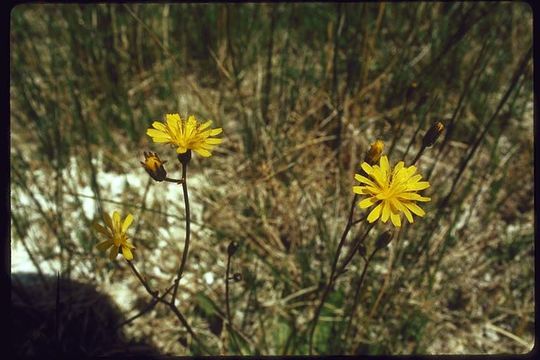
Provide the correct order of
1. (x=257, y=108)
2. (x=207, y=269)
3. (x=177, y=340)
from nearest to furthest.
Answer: (x=177, y=340)
(x=207, y=269)
(x=257, y=108)

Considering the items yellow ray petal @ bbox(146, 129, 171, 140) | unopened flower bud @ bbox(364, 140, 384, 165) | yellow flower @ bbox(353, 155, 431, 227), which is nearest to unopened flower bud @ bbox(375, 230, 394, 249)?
yellow flower @ bbox(353, 155, 431, 227)

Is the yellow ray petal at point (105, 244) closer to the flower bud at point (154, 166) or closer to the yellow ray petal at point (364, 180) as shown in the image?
the flower bud at point (154, 166)

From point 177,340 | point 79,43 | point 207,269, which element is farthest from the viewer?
point 79,43

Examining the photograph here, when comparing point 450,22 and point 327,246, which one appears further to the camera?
point 450,22

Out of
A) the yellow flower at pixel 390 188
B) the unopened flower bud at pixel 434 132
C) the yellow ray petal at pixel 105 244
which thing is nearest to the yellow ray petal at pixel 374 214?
the yellow flower at pixel 390 188

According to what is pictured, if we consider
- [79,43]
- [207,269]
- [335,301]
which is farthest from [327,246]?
[79,43]

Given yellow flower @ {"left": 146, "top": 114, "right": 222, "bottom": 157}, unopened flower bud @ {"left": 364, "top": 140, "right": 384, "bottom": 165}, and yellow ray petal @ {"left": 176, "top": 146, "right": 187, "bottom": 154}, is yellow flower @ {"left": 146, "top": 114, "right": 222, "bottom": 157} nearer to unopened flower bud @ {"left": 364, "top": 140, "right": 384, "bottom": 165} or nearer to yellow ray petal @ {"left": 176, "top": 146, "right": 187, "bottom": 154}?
yellow ray petal @ {"left": 176, "top": 146, "right": 187, "bottom": 154}

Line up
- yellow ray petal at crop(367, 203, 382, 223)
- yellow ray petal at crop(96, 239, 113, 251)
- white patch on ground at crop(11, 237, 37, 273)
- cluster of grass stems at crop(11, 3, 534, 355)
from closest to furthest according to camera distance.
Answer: yellow ray petal at crop(367, 203, 382, 223)
yellow ray petal at crop(96, 239, 113, 251)
cluster of grass stems at crop(11, 3, 534, 355)
white patch on ground at crop(11, 237, 37, 273)

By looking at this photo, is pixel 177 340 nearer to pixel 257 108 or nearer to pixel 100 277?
pixel 100 277

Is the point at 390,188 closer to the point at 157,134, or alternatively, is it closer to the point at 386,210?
the point at 386,210
